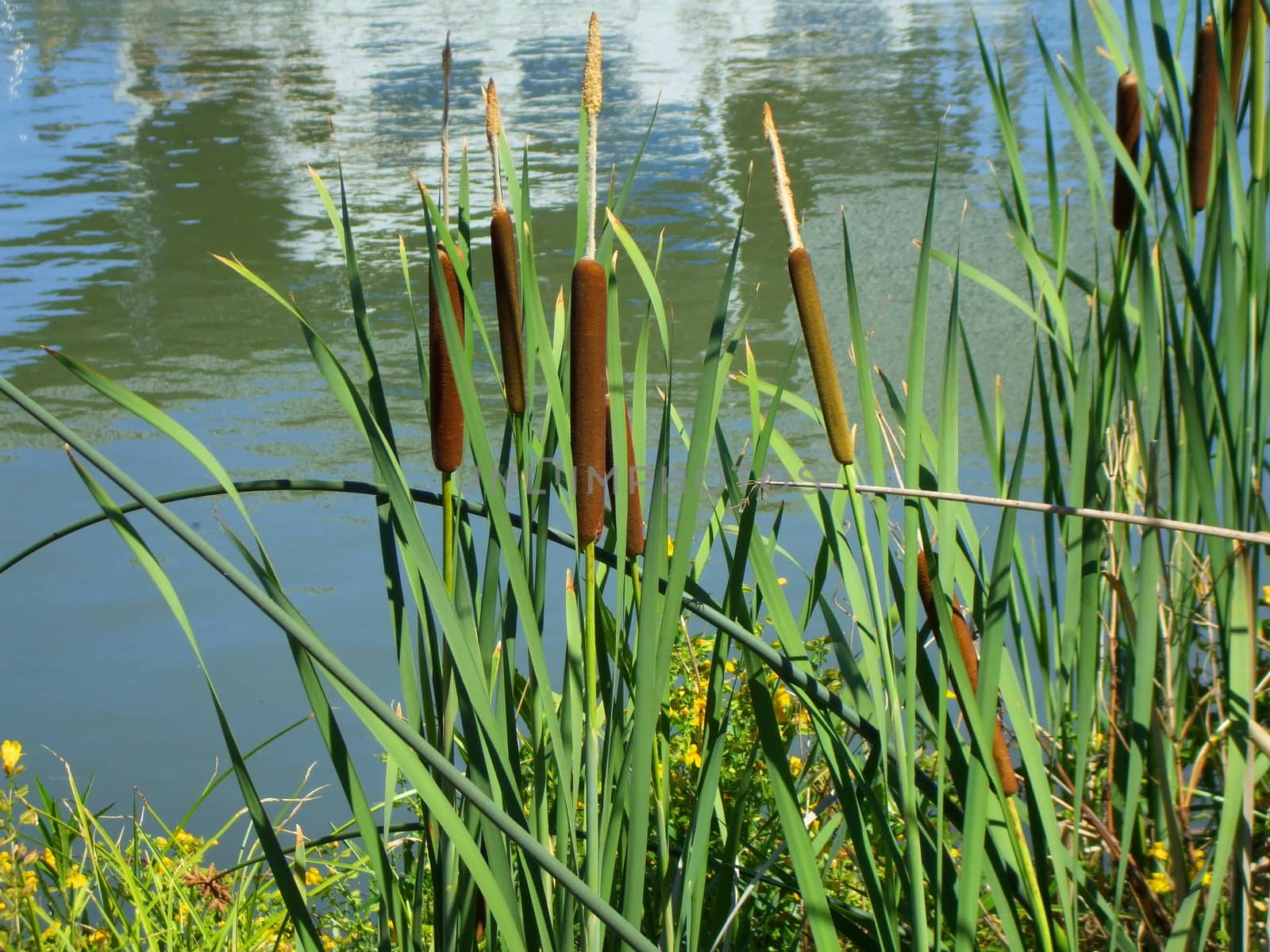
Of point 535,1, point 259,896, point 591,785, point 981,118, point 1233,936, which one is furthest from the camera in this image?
point 535,1

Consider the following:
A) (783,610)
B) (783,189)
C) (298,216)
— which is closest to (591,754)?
(783,610)

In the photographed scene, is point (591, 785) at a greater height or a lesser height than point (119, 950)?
greater

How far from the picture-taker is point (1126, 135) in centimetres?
106

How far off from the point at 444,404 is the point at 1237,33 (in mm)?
745

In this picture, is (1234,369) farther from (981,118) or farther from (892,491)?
(981,118)

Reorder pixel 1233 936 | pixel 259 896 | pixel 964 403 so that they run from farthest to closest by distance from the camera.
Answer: pixel 964 403, pixel 259 896, pixel 1233 936

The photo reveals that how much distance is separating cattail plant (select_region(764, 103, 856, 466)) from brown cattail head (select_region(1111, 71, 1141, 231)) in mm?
502

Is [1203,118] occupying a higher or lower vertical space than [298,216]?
higher

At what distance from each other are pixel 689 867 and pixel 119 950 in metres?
0.77

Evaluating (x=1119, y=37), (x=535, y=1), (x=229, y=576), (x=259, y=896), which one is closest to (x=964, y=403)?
(x=1119, y=37)

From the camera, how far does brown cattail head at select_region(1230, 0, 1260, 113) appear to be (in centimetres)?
101

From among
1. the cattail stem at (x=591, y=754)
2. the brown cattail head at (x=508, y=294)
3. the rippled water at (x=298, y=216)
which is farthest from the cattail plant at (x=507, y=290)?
the rippled water at (x=298, y=216)

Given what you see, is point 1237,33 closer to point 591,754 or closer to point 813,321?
point 813,321

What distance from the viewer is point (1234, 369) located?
35.6 inches
